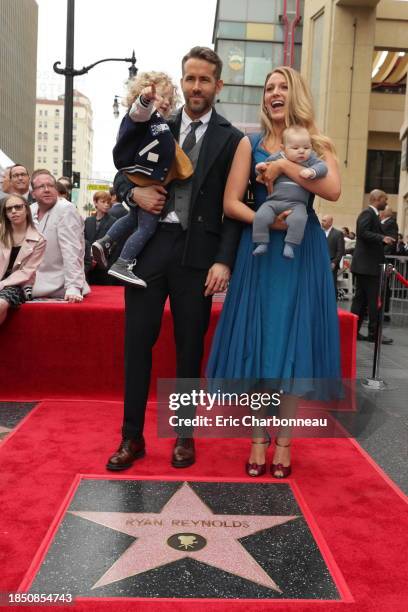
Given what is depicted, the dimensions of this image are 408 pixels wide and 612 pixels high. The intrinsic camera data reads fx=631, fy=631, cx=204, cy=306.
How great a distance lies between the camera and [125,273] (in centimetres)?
337

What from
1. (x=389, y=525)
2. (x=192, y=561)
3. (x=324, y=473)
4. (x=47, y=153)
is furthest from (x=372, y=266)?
(x=47, y=153)

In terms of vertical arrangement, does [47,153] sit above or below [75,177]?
above

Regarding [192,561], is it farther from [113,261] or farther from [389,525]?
[113,261]

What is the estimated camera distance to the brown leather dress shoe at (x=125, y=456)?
3.46m

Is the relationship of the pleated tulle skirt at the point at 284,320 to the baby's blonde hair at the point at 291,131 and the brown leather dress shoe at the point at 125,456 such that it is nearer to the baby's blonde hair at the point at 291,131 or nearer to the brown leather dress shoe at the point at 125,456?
the baby's blonde hair at the point at 291,131

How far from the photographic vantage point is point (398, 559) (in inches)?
102

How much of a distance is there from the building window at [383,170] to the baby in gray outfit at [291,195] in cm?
3769

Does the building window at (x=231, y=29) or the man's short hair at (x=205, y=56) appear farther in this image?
the building window at (x=231, y=29)

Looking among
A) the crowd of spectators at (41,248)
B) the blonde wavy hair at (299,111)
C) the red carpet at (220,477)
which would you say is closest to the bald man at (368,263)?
the crowd of spectators at (41,248)

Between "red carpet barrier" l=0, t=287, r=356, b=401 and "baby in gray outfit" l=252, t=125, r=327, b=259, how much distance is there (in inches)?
71.8

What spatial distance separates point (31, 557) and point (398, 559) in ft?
4.85

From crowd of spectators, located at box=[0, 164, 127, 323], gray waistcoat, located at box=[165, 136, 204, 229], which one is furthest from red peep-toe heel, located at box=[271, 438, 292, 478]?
crowd of spectators, located at box=[0, 164, 127, 323]

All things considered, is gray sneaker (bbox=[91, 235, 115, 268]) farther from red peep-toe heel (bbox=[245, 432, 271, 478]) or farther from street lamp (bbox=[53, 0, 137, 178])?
street lamp (bbox=[53, 0, 137, 178])

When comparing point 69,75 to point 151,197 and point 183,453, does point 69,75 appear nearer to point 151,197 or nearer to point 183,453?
point 151,197
